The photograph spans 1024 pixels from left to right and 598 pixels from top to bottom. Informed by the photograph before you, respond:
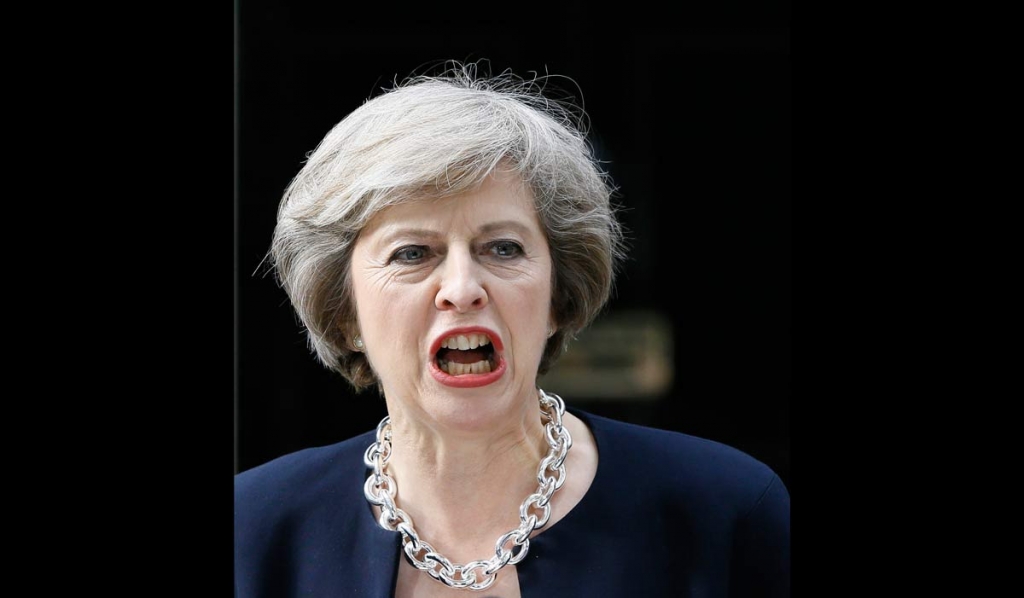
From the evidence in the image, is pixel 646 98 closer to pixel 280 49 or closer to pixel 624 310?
pixel 624 310

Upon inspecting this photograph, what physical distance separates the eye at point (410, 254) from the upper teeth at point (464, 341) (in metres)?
Answer: 0.14

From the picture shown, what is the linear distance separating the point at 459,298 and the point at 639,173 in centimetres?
68

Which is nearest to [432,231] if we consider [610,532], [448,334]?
[448,334]

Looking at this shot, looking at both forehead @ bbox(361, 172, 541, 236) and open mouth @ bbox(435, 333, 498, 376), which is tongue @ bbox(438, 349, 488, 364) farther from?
forehead @ bbox(361, 172, 541, 236)

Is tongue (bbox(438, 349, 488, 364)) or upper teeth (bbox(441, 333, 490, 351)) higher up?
upper teeth (bbox(441, 333, 490, 351))

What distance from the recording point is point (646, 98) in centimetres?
227

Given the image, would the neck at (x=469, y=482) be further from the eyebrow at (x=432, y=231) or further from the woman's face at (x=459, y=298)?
the eyebrow at (x=432, y=231)

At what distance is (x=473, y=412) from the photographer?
188 cm

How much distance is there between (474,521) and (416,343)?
34 cm

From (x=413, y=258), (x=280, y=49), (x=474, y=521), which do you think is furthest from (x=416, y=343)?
(x=280, y=49)

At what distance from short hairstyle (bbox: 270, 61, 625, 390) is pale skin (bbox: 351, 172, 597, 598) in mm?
38

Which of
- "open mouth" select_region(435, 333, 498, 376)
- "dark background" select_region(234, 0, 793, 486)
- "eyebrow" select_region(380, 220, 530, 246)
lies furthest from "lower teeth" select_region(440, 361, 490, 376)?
"dark background" select_region(234, 0, 793, 486)

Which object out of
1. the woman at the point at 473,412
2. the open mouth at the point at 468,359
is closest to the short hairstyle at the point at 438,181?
the woman at the point at 473,412

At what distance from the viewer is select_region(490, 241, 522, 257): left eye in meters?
1.88
